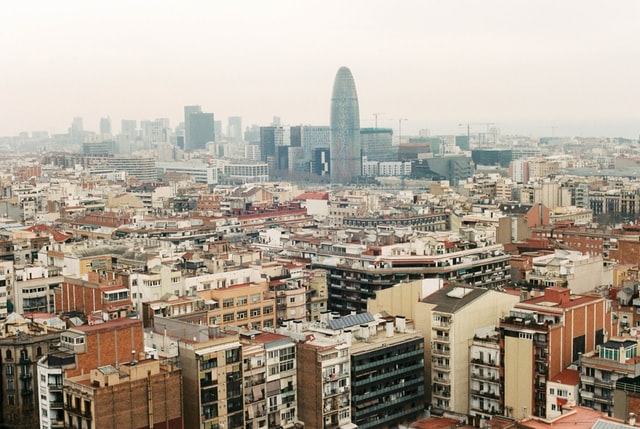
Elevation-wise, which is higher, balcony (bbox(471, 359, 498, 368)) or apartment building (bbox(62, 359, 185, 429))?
apartment building (bbox(62, 359, 185, 429))

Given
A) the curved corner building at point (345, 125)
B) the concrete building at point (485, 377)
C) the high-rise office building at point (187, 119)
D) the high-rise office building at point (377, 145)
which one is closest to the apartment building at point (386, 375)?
the concrete building at point (485, 377)

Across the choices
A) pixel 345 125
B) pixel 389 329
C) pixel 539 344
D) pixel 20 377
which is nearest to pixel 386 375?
pixel 389 329

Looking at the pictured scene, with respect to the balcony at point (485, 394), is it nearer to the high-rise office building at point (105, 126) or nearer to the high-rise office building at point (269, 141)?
the high-rise office building at point (269, 141)

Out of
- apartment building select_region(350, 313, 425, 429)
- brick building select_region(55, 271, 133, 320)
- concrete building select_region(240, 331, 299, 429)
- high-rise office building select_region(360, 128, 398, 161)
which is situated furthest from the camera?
high-rise office building select_region(360, 128, 398, 161)

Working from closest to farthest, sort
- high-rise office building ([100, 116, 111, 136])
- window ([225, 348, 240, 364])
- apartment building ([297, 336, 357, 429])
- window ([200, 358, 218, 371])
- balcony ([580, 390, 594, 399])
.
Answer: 1. window ([200, 358, 218, 371])
2. window ([225, 348, 240, 364])
3. balcony ([580, 390, 594, 399])
4. apartment building ([297, 336, 357, 429])
5. high-rise office building ([100, 116, 111, 136])

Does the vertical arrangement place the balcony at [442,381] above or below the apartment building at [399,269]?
below

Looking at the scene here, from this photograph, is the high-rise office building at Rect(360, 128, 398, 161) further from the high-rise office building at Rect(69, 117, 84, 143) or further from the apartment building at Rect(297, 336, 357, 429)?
the apartment building at Rect(297, 336, 357, 429)

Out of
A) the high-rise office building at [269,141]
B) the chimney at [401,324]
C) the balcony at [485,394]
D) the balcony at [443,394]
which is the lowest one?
the balcony at [443,394]

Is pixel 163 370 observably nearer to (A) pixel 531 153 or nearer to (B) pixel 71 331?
(B) pixel 71 331

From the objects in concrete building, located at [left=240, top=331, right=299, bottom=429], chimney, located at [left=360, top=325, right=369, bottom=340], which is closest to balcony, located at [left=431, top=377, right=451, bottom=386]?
chimney, located at [left=360, top=325, right=369, bottom=340]
